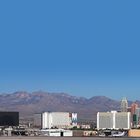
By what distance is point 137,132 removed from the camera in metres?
194

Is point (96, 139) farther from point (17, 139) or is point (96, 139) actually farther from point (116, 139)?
point (17, 139)

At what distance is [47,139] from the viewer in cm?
14212

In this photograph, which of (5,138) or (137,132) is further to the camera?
(137,132)

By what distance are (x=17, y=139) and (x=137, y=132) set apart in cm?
6314

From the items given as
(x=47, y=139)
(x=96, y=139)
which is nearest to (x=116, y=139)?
(x=96, y=139)

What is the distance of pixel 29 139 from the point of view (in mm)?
141375

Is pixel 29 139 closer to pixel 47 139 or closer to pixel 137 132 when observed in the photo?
pixel 47 139

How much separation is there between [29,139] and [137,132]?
2376 inches

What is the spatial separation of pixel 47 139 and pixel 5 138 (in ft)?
31.3

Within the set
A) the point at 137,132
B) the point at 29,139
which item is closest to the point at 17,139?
the point at 29,139

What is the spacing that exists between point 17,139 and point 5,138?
4.41 metres

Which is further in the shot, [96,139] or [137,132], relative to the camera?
[137,132]

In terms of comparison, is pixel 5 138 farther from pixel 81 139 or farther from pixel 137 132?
pixel 137 132

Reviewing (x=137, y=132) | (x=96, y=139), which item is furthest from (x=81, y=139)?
(x=137, y=132)
